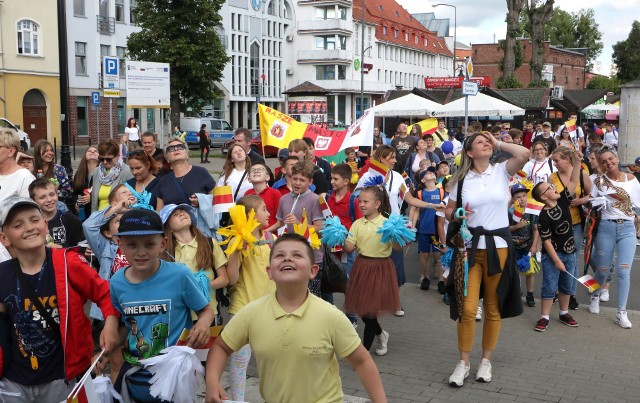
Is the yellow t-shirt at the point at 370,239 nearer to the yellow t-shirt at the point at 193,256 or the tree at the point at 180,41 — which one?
the yellow t-shirt at the point at 193,256

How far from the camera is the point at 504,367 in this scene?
20.1 feet

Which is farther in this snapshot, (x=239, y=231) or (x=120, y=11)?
(x=120, y=11)

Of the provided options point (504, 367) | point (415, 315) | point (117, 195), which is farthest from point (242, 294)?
point (415, 315)

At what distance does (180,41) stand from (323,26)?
4058cm

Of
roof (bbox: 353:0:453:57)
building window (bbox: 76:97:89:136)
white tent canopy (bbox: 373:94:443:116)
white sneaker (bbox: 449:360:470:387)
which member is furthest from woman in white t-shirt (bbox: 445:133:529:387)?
roof (bbox: 353:0:453:57)

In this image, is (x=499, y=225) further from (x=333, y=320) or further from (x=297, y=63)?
(x=297, y=63)

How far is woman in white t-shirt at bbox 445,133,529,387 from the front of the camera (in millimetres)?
5559

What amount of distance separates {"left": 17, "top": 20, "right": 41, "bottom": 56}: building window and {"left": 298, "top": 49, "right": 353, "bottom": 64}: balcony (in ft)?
128

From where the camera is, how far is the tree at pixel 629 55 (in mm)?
75250

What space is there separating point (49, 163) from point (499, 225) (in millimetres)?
5529

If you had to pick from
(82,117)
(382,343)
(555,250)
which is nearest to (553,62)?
(82,117)

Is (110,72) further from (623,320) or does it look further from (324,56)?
(324,56)

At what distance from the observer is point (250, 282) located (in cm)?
507

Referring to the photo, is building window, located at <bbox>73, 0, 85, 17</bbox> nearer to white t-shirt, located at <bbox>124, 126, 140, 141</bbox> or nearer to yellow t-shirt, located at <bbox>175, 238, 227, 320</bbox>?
white t-shirt, located at <bbox>124, 126, 140, 141</bbox>
